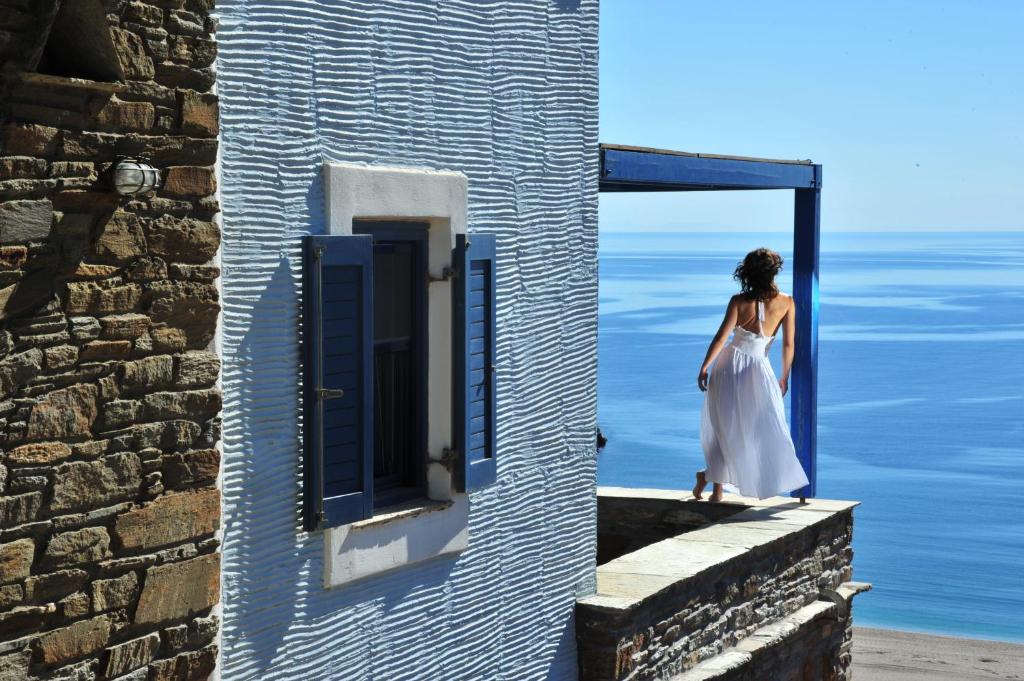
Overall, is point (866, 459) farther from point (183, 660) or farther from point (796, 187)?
point (183, 660)

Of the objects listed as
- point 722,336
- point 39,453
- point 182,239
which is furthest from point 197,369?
point 722,336

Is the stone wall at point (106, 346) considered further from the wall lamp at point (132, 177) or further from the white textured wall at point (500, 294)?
the white textured wall at point (500, 294)

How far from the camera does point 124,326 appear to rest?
5.06 meters

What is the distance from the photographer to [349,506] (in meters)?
6.14

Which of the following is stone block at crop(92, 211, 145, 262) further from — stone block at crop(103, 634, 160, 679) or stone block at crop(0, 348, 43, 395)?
stone block at crop(103, 634, 160, 679)

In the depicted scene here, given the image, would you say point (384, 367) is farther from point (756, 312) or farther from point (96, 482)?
point (756, 312)

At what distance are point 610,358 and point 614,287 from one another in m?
47.1

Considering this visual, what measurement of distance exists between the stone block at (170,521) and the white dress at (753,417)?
204 inches

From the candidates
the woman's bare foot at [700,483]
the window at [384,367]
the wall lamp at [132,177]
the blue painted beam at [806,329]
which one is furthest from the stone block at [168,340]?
the blue painted beam at [806,329]

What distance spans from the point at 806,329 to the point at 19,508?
716cm

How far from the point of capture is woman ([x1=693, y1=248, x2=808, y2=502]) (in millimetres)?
9984

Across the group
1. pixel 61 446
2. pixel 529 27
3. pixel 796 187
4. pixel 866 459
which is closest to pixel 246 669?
pixel 61 446

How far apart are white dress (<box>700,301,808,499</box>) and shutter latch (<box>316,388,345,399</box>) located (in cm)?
451

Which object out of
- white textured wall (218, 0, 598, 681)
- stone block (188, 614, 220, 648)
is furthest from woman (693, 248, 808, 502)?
stone block (188, 614, 220, 648)
